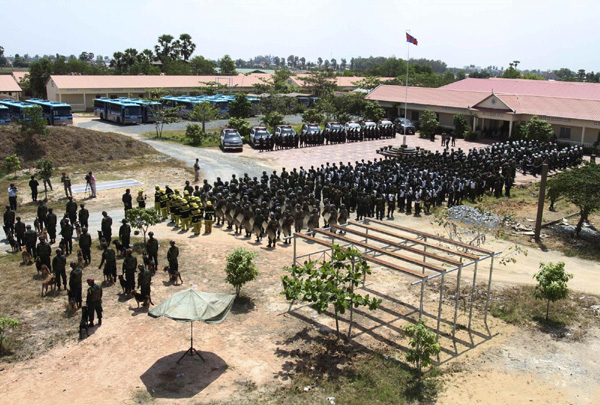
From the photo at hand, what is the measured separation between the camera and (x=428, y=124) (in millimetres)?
40969

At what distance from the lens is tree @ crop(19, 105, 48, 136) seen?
91.9 feet

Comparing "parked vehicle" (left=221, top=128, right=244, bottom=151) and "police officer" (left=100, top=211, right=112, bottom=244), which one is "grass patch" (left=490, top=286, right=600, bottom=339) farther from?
"parked vehicle" (left=221, top=128, right=244, bottom=151)

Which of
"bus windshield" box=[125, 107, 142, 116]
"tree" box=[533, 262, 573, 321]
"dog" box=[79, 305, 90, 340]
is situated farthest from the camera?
"bus windshield" box=[125, 107, 142, 116]

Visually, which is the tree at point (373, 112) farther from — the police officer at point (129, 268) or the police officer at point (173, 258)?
the police officer at point (129, 268)

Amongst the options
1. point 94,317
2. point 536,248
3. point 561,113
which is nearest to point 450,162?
point 536,248

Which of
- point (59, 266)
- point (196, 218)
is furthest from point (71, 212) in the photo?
point (59, 266)

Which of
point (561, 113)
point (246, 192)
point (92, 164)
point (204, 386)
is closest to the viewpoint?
point (204, 386)

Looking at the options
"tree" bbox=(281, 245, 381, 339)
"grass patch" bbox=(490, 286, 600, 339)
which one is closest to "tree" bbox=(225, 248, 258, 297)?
"tree" bbox=(281, 245, 381, 339)

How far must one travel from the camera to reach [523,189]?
86.1ft

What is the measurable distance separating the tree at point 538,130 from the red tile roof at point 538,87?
824 centimetres

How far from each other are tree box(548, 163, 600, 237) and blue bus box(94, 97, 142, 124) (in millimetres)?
33044

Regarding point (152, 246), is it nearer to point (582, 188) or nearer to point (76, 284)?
point (76, 284)

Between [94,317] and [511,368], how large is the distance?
29.6 ft

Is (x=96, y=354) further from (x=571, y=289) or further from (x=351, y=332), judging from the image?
(x=571, y=289)
